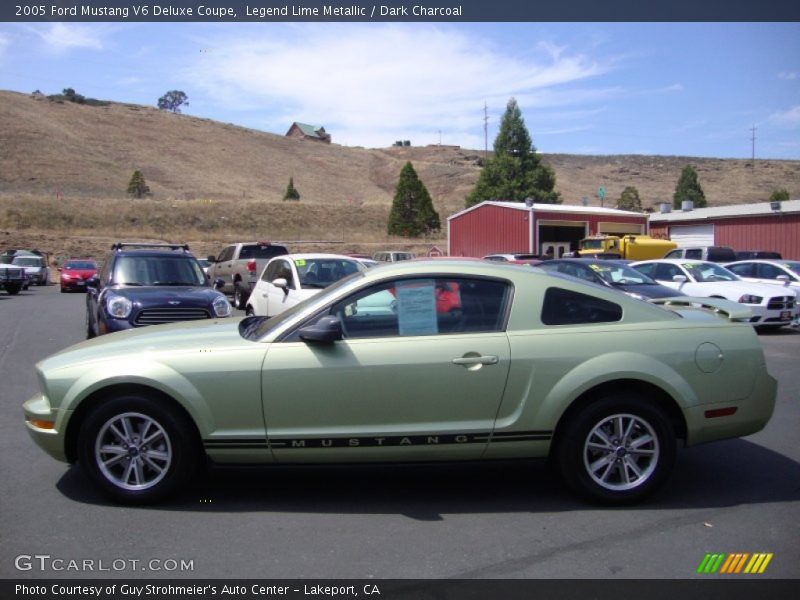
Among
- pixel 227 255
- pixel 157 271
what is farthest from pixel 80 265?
pixel 157 271

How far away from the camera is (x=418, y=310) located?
4781 mm

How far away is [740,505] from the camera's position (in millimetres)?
4789

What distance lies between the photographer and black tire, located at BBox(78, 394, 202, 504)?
4.59m

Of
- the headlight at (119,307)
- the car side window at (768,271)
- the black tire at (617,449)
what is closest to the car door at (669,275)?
the car side window at (768,271)

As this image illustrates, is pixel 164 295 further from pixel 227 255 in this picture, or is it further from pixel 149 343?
pixel 227 255

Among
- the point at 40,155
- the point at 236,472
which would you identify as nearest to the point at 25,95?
the point at 40,155

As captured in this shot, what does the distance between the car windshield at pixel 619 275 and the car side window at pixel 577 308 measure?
382 inches

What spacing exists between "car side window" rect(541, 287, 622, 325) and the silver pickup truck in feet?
49.8

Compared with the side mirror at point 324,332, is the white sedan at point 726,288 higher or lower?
lower

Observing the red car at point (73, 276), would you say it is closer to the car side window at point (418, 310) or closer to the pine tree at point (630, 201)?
the car side window at point (418, 310)

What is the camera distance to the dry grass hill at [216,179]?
51469 mm

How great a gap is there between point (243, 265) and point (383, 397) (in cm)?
1631

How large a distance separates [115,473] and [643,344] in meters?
3.59
